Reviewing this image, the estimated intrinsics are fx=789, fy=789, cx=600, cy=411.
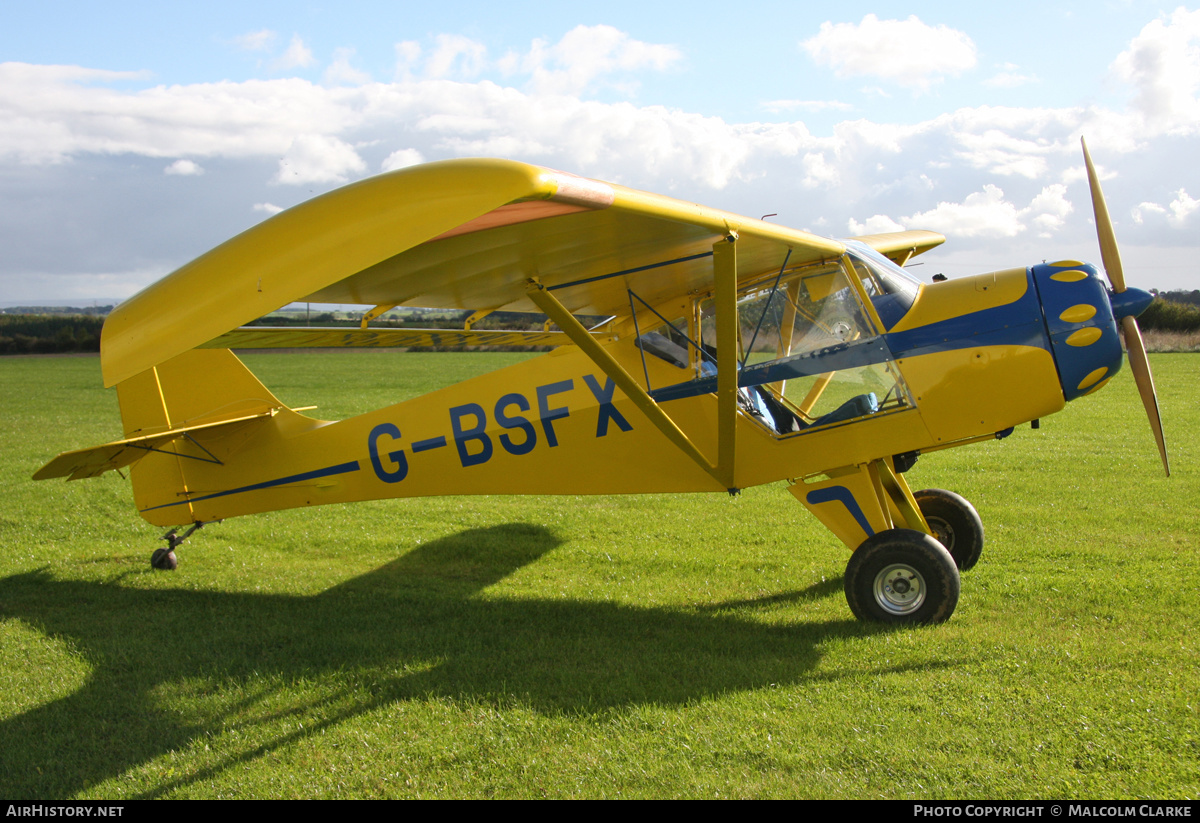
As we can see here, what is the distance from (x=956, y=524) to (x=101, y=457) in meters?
6.47

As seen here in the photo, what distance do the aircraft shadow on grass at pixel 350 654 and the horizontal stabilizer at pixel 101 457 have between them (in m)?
1.10

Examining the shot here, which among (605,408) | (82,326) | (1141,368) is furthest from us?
(82,326)

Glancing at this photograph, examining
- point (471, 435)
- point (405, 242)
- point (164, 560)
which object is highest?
point (405, 242)

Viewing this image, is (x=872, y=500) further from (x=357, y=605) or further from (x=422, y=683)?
(x=357, y=605)

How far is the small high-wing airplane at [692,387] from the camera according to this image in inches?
180

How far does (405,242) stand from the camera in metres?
2.95

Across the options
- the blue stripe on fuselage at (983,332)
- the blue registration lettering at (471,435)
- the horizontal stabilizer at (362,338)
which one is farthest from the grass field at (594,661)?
the horizontal stabilizer at (362,338)

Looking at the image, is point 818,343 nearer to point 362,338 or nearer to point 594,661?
point 594,661

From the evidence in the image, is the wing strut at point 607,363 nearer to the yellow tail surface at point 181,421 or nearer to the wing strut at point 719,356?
the wing strut at point 719,356

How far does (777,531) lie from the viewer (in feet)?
25.6

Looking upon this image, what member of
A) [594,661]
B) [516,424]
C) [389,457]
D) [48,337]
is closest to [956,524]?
[594,661]

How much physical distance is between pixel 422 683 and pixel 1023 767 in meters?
3.04
